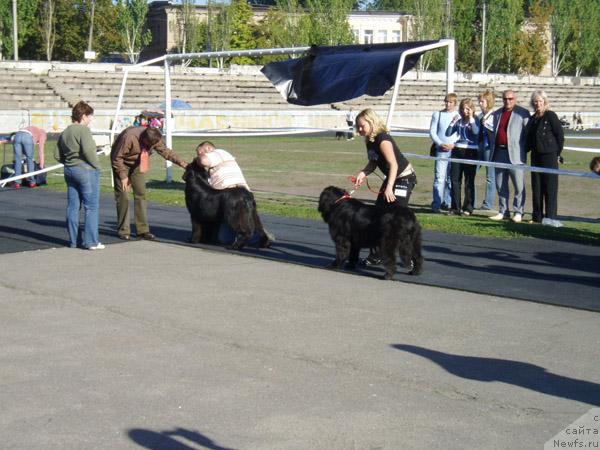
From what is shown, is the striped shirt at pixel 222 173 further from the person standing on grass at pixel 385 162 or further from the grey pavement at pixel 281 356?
the person standing on grass at pixel 385 162

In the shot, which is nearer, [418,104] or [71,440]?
[71,440]

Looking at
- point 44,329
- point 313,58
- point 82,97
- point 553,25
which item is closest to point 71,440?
point 44,329

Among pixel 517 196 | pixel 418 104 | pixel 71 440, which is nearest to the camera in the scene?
pixel 71 440

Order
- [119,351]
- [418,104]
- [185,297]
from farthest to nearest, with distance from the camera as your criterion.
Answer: [418,104], [185,297], [119,351]

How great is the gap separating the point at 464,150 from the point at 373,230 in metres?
5.55

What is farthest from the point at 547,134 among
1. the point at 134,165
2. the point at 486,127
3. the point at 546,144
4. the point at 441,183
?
the point at 134,165

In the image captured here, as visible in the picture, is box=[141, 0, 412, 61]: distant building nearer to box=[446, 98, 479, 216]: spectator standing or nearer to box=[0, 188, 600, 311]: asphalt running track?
box=[446, 98, 479, 216]: spectator standing

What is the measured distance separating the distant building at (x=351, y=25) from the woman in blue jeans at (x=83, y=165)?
80.4 meters

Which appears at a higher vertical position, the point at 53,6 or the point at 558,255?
the point at 53,6

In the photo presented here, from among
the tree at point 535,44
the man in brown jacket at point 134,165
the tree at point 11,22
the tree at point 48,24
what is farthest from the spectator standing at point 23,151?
the tree at point 535,44

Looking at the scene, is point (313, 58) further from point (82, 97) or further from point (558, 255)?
point (82, 97)

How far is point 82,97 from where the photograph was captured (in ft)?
189

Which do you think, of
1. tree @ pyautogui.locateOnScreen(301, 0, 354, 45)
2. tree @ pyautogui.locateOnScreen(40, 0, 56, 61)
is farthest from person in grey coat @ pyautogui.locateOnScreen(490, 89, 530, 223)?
tree @ pyautogui.locateOnScreen(301, 0, 354, 45)

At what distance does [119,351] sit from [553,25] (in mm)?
88036
